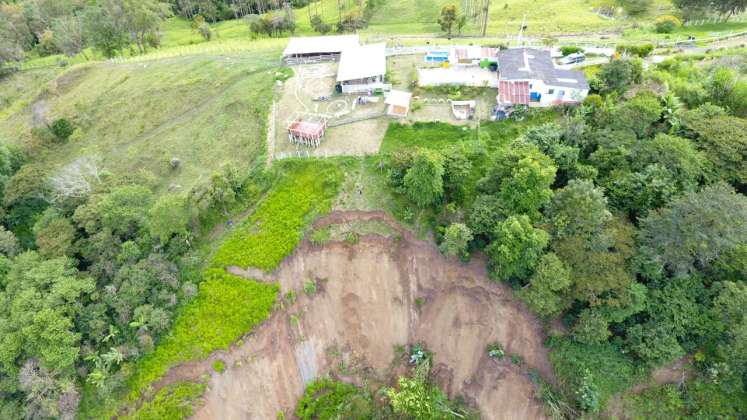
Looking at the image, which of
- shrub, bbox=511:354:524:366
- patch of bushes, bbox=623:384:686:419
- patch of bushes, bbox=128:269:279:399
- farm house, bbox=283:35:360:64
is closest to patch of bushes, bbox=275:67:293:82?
farm house, bbox=283:35:360:64

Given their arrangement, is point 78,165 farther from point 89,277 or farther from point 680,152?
point 680,152

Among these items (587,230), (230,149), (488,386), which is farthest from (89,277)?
(587,230)

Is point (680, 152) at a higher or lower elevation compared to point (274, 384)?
higher

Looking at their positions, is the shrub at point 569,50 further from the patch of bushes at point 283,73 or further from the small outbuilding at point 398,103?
the patch of bushes at point 283,73

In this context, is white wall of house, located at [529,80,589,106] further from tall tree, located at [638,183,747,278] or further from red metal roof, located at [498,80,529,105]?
tall tree, located at [638,183,747,278]

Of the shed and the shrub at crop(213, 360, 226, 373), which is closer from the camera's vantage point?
the shrub at crop(213, 360, 226, 373)

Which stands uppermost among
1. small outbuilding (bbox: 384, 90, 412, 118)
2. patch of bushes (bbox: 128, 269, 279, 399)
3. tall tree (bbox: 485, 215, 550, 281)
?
small outbuilding (bbox: 384, 90, 412, 118)
